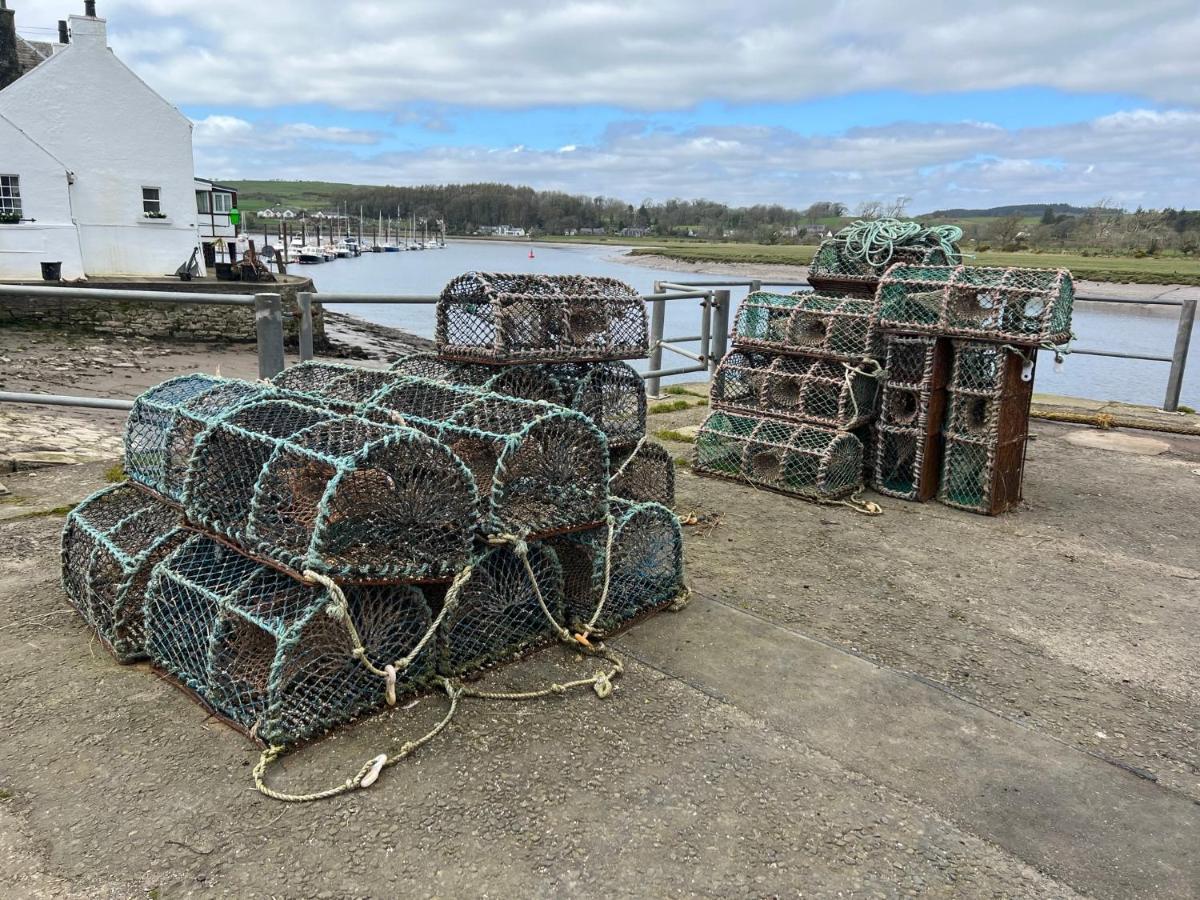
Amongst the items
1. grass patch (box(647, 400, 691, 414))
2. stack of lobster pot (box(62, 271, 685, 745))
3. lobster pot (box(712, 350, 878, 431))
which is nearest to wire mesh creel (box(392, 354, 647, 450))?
stack of lobster pot (box(62, 271, 685, 745))

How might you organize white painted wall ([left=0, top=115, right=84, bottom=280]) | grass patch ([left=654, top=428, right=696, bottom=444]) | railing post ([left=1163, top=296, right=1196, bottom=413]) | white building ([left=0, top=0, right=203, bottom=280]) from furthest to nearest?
1. white building ([left=0, top=0, right=203, bottom=280])
2. white painted wall ([left=0, top=115, right=84, bottom=280])
3. railing post ([left=1163, top=296, right=1196, bottom=413])
4. grass patch ([left=654, top=428, right=696, bottom=444])

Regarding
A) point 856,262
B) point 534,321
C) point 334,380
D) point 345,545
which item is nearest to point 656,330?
point 856,262

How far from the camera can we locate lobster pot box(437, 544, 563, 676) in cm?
313

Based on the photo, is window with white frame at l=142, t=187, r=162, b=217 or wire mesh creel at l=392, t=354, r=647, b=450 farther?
window with white frame at l=142, t=187, r=162, b=217

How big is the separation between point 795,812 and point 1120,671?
1.77 meters

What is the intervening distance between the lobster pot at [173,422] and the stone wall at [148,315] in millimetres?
21885

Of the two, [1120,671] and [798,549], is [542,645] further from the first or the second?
[1120,671]

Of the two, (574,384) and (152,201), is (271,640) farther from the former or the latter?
(152,201)

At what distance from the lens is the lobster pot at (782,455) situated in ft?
18.4

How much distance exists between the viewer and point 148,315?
26.6 meters

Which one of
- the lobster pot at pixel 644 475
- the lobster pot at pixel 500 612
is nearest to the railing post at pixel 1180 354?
the lobster pot at pixel 644 475

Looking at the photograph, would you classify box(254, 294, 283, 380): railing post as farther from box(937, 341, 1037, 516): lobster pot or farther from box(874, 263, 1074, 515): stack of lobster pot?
box(937, 341, 1037, 516): lobster pot

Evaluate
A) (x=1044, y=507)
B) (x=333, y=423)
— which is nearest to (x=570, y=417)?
(x=333, y=423)

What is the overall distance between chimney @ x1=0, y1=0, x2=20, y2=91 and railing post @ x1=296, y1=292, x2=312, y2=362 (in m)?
31.3
